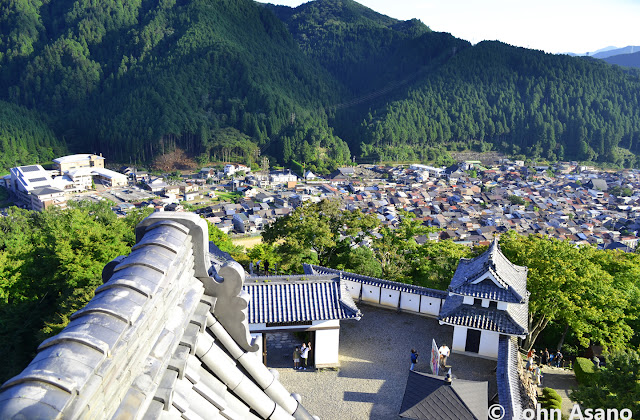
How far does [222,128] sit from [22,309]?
87816mm

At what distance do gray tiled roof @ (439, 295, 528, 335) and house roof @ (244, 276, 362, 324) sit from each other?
2.86 metres

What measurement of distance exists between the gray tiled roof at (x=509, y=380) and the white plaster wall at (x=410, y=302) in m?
3.14

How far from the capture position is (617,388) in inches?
399

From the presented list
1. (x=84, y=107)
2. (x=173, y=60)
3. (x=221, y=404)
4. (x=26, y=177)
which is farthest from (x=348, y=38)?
(x=221, y=404)

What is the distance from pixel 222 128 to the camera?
330 ft

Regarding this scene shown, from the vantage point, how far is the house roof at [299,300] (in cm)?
1253

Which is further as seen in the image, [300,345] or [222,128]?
[222,128]

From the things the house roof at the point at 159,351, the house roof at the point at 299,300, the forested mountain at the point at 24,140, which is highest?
the house roof at the point at 159,351

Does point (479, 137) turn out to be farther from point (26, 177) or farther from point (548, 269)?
point (548, 269)

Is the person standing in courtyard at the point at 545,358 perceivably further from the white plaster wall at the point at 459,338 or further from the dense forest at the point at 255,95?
the dense forest at the point at 255,95

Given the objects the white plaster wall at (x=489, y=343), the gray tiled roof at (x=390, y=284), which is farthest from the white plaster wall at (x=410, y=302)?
the white plaster wall at (x=489, y=343)

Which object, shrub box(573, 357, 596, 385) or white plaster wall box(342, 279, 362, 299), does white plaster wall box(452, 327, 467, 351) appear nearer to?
shrub box(573, 357, 596, 385)

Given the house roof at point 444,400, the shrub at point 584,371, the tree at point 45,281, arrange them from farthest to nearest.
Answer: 1. the tree at point 45,281
2. the shrub at point 584,371
3. the house roof at point 444,400

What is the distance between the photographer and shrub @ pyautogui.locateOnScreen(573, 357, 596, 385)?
39.6 ft
